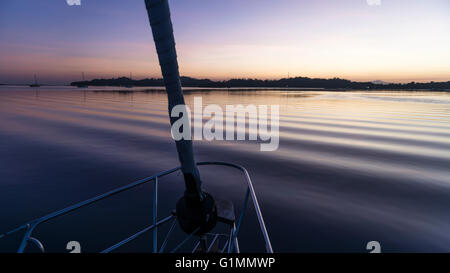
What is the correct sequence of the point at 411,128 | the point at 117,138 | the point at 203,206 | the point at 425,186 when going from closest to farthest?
the point at 203,206 → the point at 425,186 → the point at 117,138 → the point at 411,128

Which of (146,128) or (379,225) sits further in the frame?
(146,128)

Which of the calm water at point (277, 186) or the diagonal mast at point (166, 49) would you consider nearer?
the diagonal mast at point (166, 49)

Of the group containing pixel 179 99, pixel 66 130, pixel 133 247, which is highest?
→ pixel 179 99

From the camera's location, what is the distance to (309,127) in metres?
24.0

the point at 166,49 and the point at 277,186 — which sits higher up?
the point at 166,49

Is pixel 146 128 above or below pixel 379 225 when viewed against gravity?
above

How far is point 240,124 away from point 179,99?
78.6 feet

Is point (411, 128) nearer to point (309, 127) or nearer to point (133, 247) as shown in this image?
point (309, 127)

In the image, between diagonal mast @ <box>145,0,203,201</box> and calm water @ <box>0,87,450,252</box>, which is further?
calm water @ <box>0,87,450,252</box>

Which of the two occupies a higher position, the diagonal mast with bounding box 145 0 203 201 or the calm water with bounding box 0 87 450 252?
the diagonal mast with bounding box 145 0 203 201

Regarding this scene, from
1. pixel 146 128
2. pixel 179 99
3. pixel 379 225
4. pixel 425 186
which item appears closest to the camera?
pixel 179 99

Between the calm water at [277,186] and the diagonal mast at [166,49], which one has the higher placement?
the diagonal mast at [166,49]

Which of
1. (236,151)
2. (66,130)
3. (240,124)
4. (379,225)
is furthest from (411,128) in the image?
(66,130)

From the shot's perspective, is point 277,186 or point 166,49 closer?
point 166,49
